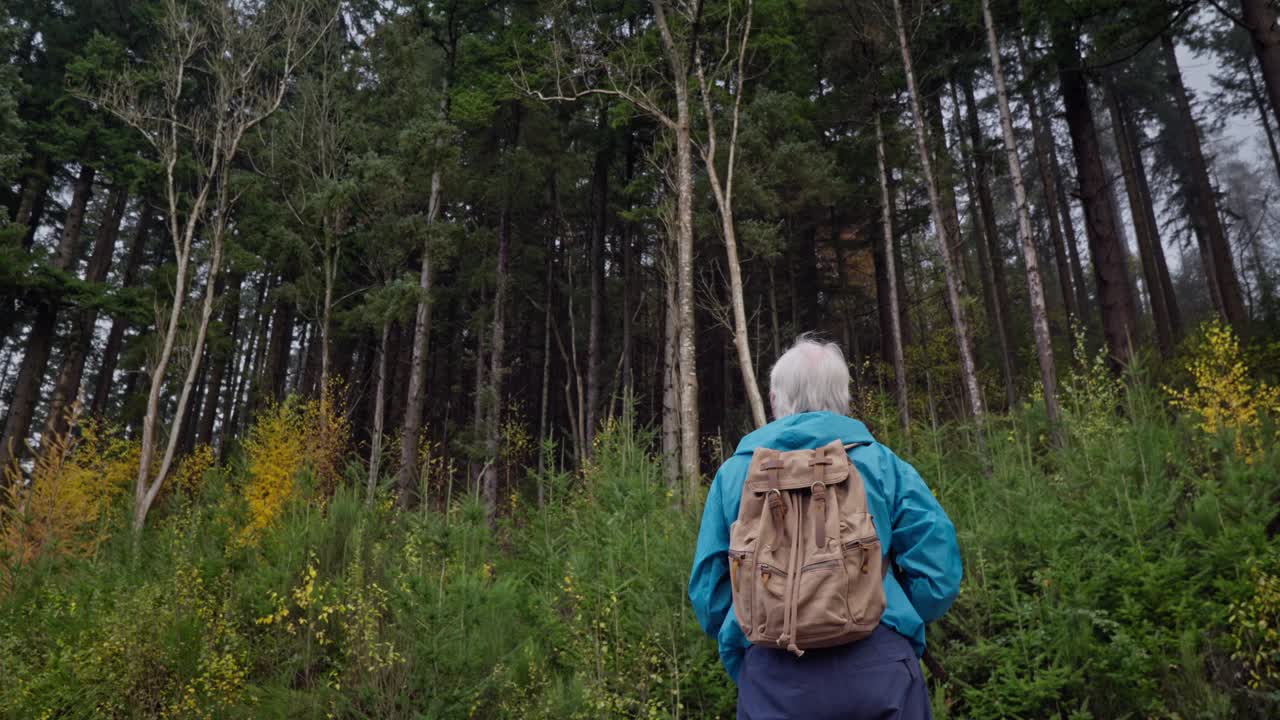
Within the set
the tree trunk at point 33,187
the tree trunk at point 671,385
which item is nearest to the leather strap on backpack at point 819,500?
the tree trunk at point 671,385

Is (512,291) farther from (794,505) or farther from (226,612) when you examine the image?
(794,505)

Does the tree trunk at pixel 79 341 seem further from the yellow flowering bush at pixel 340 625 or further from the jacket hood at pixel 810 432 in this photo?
Answer: the jacket hood at pixel 810 432

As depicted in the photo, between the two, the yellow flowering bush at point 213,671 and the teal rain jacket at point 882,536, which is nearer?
the teal rain jacket at point 882,536

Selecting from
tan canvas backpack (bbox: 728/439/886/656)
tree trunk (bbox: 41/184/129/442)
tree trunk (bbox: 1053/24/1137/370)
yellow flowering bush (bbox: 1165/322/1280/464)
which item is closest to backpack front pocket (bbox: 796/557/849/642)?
tan canvas backpack (bbox: 728/439/886/656)

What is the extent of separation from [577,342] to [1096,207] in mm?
16095

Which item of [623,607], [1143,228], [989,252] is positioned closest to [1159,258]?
[1143,228]

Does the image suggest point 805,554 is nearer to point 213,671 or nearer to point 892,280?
point 213,671

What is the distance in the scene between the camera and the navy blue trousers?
5.87ft

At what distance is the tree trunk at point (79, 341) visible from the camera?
1730 cm

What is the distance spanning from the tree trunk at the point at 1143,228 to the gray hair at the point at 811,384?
15.6 metres

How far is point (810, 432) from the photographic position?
2096 mm

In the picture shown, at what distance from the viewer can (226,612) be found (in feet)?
18.9

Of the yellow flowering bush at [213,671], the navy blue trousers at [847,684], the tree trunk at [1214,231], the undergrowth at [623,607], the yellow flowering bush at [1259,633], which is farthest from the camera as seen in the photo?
the tree trunk at [1214,231]

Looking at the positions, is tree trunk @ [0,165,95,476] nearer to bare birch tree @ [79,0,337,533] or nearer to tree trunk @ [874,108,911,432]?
bare birch tree @ [79,0,337,533]
